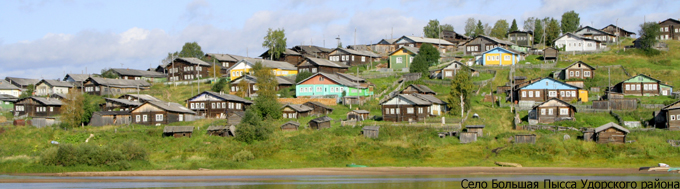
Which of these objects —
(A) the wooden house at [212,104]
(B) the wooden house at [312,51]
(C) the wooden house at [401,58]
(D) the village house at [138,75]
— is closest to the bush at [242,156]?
(A) the wooden house at [212,104]

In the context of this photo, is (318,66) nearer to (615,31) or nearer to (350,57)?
(350,57)

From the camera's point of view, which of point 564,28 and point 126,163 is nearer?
point 126,163

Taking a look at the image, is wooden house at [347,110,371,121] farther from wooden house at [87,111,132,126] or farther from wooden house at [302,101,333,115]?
wooden house at [87,111,132,126]

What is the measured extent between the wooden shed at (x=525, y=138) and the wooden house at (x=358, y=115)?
1690cm

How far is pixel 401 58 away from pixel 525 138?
1749 inches

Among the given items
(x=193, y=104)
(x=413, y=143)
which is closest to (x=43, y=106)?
(x=193, y=104)

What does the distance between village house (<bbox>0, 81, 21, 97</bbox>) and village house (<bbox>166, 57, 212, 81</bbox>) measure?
22.5 meters

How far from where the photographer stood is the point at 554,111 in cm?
5722

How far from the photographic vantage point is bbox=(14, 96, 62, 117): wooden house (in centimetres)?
7412

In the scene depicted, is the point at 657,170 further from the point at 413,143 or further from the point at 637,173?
the point at 413,143

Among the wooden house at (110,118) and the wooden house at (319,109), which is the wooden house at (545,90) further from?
the wooden house at (110,118)

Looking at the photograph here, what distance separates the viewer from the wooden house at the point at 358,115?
6013cm

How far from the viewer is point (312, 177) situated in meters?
41.7

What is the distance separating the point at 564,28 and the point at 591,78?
47395 mm
